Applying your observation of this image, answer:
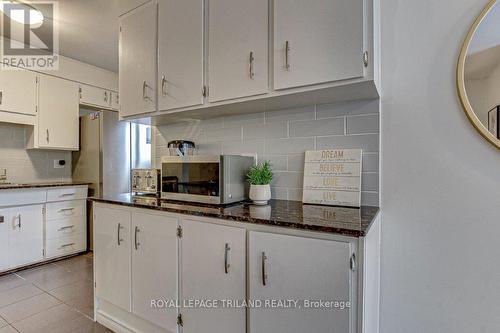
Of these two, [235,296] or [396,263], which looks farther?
[396,263]

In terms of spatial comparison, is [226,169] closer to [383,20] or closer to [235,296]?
[235,296]

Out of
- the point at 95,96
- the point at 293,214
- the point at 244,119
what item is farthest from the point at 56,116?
→ the point at 293,214

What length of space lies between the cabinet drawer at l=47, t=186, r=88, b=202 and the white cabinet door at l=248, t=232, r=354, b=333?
10.00 feet

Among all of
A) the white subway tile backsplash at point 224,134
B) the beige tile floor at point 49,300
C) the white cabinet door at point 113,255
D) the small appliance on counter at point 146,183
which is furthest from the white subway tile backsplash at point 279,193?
the beige tile floor at point 49,300

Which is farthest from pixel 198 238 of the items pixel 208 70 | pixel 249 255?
pixel 208 70

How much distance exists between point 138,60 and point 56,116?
2123 millimetres

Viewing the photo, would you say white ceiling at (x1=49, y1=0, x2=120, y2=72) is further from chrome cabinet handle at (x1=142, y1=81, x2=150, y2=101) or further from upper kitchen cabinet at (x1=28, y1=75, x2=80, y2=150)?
chrome cabinet handle at (x1=142, y1=81, x2=150, y2=101)

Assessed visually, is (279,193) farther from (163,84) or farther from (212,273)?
(163,84)

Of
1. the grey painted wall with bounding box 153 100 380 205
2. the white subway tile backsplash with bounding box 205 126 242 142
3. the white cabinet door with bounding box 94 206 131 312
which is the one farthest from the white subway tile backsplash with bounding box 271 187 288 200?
the white cabinet door with bounding box 94 206 131 312

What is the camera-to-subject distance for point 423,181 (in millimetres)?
1329

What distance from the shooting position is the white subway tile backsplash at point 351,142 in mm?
1446

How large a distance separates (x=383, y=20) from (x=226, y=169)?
1.19 m

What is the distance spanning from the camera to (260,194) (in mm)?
1565

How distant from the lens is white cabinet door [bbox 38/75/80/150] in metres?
3.22
